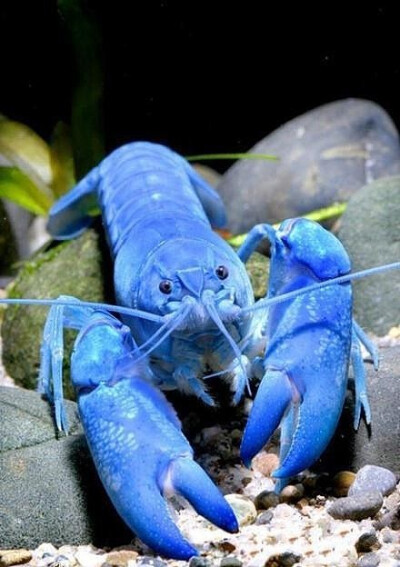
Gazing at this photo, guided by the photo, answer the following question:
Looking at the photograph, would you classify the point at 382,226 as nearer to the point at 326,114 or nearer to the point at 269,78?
the point at 326,114

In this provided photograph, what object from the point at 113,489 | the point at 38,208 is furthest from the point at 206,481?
the point at 38,208

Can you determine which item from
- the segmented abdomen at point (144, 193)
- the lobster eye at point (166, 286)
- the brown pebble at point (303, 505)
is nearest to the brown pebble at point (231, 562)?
the brown pebble at point (303, 505)

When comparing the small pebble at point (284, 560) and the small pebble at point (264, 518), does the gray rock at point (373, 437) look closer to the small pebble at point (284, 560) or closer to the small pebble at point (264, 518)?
the small pebble at point (264, 518)

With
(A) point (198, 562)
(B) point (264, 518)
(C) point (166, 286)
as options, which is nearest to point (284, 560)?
(A) point (198, 562)

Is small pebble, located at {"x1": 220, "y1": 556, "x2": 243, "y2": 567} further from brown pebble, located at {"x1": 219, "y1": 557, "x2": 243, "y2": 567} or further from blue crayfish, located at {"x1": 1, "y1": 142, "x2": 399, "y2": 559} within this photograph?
blue crayfish, located at {"x1": 1, "y1": 142, "x2": 399, "y2": 559}

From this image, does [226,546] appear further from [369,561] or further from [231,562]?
[369,561]
